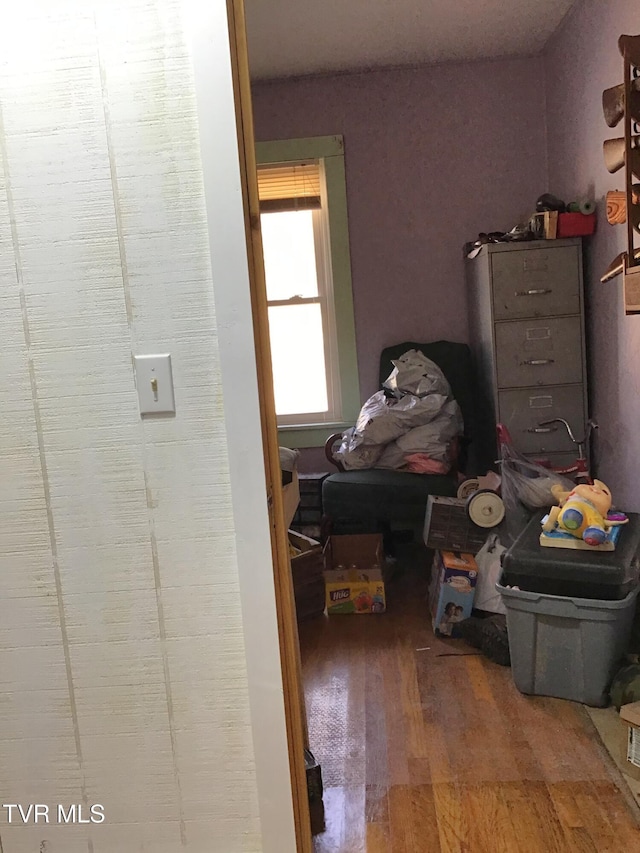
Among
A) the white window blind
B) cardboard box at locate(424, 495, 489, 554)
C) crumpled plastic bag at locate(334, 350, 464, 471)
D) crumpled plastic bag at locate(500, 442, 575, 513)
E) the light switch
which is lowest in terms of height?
cardboard box at locate(424, 495, 489, 554)

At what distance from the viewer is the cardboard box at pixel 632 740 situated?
1812 mm

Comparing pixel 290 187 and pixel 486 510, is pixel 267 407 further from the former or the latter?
pixel 290 187

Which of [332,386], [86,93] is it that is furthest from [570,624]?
[332,386]

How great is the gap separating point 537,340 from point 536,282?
27cm

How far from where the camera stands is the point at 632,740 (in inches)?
73.7

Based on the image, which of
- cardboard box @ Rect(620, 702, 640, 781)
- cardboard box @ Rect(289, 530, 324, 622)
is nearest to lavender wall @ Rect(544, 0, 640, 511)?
cardboard box @ Rect(620, 702, 640, 781)

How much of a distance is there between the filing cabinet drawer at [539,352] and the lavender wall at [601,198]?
11 cm

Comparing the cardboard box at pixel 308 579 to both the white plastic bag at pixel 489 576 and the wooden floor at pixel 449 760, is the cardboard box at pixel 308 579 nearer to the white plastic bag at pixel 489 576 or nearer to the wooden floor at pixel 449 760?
the wooden floor at pixel 449 760

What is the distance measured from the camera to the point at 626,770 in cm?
188

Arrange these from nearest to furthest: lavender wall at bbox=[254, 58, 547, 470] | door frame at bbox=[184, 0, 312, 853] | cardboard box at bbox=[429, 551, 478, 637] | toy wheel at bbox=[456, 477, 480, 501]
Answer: door frame at bbox=[184, 0, 312, 853] → cardboard box at bbox=[429, 551, 478, 637] → toy wheel at bbox=[456, 477, 480, 501] → lavender wall at bbox=[254, 58, 547, 470]

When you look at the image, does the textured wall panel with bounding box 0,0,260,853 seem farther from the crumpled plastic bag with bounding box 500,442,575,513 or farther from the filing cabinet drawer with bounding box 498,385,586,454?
→ the filing cabinet drawer with bounding box 498,385,586,454

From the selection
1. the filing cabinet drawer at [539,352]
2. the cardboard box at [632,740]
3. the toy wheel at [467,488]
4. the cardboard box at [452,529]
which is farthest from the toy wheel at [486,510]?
the cardboard box at [632,740]

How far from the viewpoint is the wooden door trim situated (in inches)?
49.1

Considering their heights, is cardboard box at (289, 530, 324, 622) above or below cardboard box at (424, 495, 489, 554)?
below
